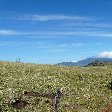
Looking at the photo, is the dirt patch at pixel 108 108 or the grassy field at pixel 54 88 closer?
the dirt patch at pixel 108 108

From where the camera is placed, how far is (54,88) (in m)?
48.8

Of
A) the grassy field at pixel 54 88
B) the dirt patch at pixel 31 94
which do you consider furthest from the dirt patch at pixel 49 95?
the dirt patch at pixel 31 94

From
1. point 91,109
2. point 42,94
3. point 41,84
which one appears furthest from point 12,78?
point 91,109

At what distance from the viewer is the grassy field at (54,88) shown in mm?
40250

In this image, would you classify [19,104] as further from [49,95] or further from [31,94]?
[49,95]

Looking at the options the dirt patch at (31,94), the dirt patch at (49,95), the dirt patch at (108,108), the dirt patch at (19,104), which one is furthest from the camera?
the dirt patch at (31,94)

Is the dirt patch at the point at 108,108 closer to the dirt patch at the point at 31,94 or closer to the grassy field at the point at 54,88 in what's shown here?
the grassy field at the point at 54,88

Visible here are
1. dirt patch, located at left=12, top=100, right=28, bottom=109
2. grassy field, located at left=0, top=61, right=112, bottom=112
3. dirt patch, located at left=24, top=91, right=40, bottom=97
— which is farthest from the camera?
dirt patch, located at left=24, top=91, right=40, bottom=97

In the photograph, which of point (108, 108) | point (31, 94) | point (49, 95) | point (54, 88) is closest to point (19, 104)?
point (31, 94)

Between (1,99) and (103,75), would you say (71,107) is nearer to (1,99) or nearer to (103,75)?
(1,99)

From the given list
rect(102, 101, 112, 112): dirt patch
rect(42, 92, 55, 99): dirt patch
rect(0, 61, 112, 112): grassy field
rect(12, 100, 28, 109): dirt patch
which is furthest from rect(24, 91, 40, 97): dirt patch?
rect(102, 101, 112, 112): dirt patch

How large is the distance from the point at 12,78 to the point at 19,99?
11.3 m

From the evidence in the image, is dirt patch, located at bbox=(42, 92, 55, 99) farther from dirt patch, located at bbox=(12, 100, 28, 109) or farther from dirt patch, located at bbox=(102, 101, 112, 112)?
dirt patch, located at bbox=(102, 101, 112, 112)

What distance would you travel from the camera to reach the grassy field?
4025 centimetres
